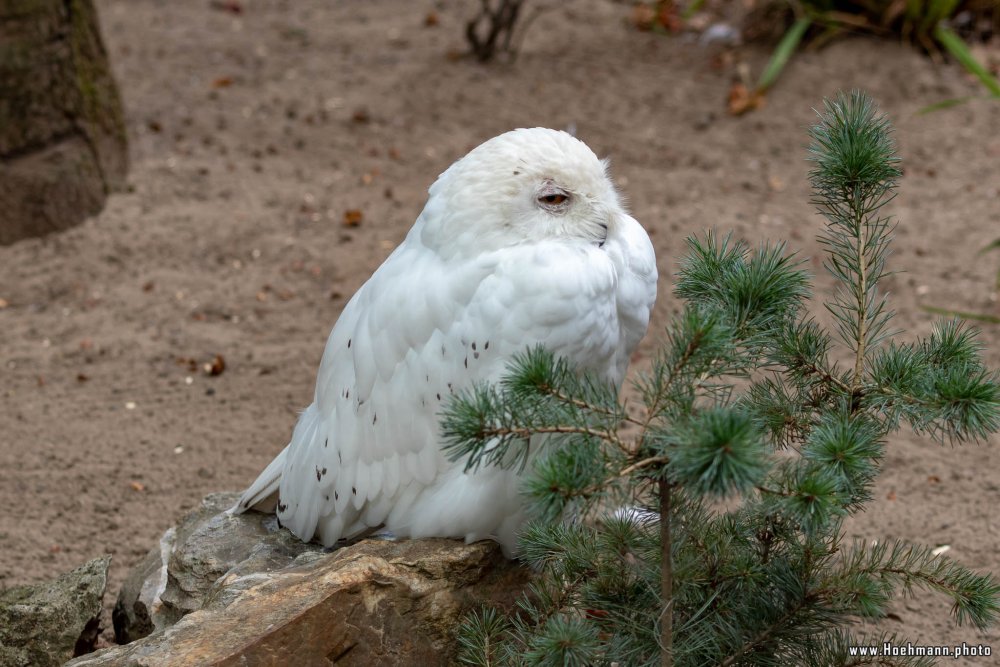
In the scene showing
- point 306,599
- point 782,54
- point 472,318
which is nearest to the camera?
point 306,599

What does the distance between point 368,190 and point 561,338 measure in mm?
3565

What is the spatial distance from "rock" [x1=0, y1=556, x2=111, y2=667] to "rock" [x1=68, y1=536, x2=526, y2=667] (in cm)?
48

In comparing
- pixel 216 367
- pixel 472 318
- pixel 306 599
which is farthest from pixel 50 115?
pixel 306 599

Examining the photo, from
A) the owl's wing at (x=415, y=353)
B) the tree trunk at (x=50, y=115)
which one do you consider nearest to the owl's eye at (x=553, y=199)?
the owl's wing at (x=415, y=353)

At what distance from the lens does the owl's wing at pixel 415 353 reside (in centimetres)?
234

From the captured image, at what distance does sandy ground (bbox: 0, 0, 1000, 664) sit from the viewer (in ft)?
12.1

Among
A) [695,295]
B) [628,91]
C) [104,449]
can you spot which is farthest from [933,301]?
[104,449]

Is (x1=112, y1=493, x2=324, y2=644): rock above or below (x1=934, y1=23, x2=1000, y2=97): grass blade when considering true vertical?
below

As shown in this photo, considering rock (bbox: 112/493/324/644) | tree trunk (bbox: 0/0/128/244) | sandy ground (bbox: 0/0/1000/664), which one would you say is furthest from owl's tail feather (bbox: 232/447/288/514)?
tree trunk (bbox: 0/0/128/244)

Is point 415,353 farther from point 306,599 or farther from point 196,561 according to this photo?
point 196,561

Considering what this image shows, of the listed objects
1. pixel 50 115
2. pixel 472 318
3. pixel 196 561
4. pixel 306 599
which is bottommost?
pixel 196 561

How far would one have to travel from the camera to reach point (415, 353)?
8.30 ft

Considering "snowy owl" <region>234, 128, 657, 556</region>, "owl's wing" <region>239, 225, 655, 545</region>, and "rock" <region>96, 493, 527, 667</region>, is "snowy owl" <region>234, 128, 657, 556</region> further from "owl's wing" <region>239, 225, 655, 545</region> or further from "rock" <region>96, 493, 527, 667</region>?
"rock" <region>96, 493, 527, 667</region>

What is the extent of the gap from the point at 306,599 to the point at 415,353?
604 millimetres
